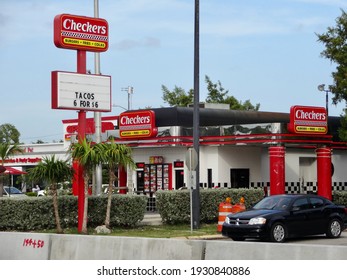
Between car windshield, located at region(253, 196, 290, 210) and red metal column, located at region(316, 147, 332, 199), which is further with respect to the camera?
red metal column, located at region(316, 147, 332, 199)

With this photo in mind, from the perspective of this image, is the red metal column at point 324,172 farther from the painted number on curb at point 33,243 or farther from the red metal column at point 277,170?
the painted number on curb at point 33,243

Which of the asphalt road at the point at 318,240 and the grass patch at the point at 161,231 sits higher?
the grass patch at the point at 161,231

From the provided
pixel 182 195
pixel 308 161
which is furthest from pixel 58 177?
pixel 308 161

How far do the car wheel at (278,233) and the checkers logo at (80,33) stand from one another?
30.7ft

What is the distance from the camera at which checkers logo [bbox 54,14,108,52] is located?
2680 cm

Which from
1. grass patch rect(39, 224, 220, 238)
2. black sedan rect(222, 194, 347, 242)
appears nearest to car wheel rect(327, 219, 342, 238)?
black sedan rect(222, 194, 347, 242)

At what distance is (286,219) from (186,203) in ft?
→ 24.3

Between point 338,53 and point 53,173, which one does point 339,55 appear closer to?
point 338,53

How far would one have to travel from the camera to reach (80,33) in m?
27.3

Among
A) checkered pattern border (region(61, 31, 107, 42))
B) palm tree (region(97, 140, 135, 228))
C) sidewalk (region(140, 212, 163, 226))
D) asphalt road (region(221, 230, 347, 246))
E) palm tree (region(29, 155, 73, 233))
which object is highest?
checkered pattern border (region(61, 31, 107, 42))

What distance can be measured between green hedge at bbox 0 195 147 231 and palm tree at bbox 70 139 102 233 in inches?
52.2

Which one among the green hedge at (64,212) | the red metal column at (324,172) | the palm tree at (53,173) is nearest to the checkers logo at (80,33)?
the palm tree at (53,173)

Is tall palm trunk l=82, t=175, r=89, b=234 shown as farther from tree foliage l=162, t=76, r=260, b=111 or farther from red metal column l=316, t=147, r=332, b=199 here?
tree foliage l=162, t=76, r=260, b=111

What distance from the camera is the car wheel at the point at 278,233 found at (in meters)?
22.9
